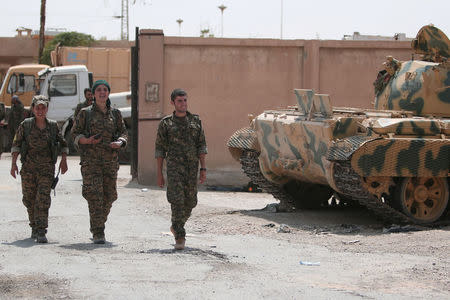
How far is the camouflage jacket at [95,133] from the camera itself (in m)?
8.37

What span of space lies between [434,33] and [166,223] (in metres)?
4.71

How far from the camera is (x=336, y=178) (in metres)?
10.2

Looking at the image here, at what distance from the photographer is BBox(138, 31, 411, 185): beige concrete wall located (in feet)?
52.1

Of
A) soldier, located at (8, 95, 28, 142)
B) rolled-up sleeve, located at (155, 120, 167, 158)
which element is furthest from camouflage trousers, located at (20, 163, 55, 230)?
soldier, located at (8, 95, 28, 142)

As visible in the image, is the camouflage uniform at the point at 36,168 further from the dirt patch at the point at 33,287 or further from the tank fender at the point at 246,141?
the tank fender at the point at 246,141

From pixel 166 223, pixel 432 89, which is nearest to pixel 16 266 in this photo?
pixel 166 223

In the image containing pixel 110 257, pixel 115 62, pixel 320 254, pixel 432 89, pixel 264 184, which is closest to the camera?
pixel 110 257

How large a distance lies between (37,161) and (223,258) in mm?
2215

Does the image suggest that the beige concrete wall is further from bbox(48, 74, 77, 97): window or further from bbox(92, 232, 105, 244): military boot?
bbox(92, 232, 105, 244): military boot

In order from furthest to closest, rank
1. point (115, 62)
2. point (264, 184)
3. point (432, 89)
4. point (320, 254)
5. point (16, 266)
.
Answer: point (115, 62)
point (264, 184)
point (432, 89)
point (320, 254)
point (16, 266)

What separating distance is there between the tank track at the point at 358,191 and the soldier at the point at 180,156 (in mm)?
2370

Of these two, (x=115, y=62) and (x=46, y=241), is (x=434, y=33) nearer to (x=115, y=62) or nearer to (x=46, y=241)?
(x=46, y=241)

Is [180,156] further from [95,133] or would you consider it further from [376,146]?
[376,146]

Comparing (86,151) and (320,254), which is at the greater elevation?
(86,151)
